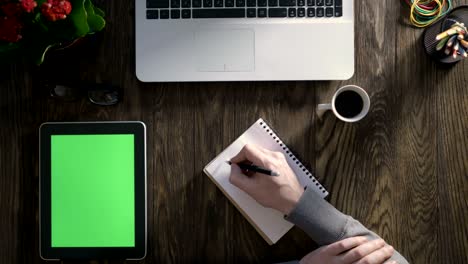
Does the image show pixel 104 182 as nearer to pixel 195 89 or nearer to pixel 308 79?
pixel 195 89

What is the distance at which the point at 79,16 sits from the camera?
28.8 inches

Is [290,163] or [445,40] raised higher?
[445,40]

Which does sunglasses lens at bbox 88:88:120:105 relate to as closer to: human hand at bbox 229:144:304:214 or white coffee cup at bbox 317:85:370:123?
human hand at bbox 229:144:304:214

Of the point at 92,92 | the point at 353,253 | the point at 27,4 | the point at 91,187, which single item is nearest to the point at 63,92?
the point at 92,92

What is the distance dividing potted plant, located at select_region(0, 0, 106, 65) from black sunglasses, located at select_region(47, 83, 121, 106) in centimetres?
15

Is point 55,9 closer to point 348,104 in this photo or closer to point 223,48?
point 223,48

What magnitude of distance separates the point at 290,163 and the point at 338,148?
11 centimetres

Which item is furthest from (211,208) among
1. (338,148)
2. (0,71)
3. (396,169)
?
(0,71)

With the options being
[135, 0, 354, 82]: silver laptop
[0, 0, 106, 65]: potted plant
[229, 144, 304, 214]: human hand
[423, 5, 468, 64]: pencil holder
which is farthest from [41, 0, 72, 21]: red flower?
[423, 5, 468, 64]: pencil holder

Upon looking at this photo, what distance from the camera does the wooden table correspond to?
0.96 meters

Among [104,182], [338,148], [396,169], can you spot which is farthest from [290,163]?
[104,182]

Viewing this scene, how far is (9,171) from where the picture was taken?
3.18 ft

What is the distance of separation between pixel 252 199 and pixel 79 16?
0.49 m

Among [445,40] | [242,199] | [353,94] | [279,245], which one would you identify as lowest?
[279,245]
